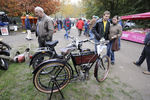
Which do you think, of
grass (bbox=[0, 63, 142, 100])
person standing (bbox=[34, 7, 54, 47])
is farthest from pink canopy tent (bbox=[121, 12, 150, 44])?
person standing (bbox=[34, 7, 54, 47])

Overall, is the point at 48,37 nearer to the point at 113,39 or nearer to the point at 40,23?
the point at 40,23

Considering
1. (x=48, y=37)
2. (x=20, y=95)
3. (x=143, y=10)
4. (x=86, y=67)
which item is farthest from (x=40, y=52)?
(x=143, y=10)

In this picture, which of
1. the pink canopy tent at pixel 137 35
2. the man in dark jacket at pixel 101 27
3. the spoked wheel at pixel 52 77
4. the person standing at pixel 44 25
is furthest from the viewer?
the pink canopy tent at pixel 137 35

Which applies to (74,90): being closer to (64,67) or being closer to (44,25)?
(64,67)

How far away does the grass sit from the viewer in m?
2.17

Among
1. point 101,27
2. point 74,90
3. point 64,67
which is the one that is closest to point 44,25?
point 64,67

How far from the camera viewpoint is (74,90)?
7.75ft

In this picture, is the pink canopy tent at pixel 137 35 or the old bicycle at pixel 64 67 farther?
the pink canopy tent at pixel 137 35

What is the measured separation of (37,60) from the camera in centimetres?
290

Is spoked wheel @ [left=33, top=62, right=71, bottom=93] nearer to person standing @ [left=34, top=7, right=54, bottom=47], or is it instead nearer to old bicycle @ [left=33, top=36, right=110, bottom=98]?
old bicycle @ [left=33, top=36, right=110, bottom=98]

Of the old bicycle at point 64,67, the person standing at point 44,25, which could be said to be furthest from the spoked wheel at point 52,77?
the person standing at point 44,25

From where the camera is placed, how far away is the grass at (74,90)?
2.17 metres

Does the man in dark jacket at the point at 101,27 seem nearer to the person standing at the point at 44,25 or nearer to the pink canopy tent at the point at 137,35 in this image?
the person standing at the point at 44,25

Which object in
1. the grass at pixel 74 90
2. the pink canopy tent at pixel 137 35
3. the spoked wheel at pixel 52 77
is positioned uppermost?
the pink canopy tent at pixel 137 35
